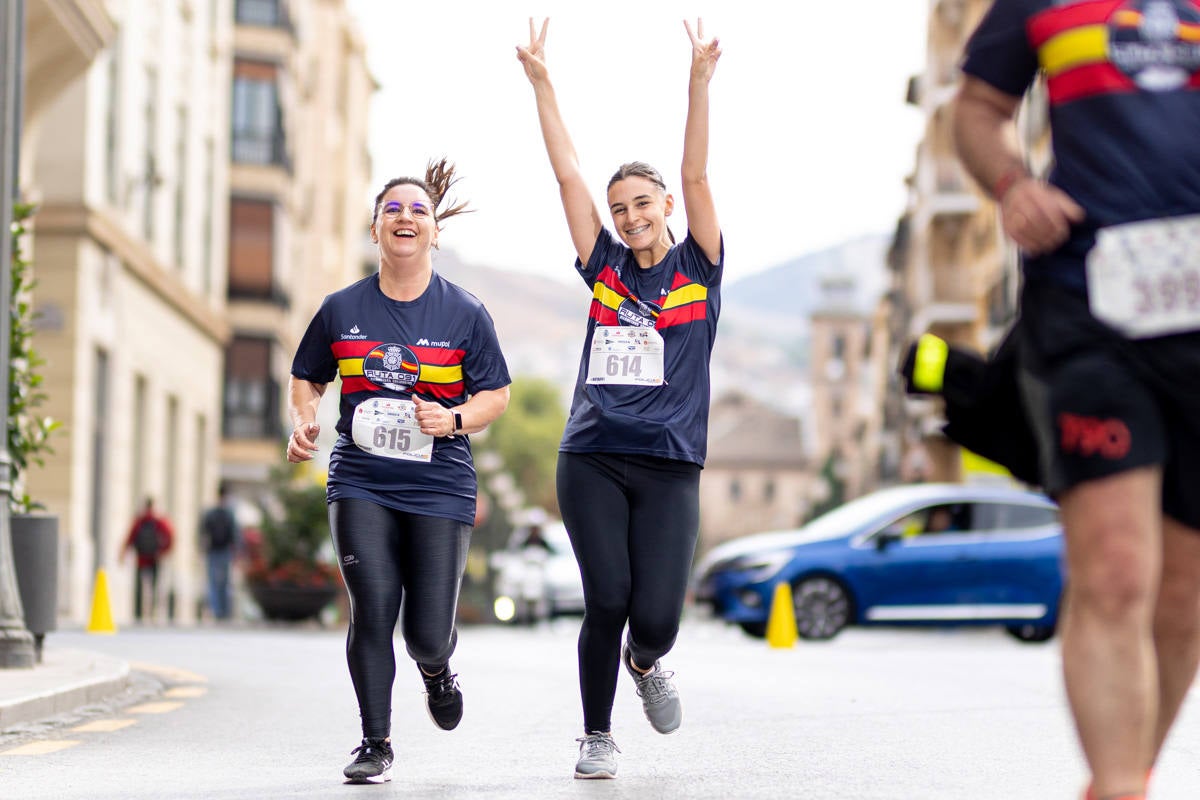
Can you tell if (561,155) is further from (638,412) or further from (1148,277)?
(1148,277)

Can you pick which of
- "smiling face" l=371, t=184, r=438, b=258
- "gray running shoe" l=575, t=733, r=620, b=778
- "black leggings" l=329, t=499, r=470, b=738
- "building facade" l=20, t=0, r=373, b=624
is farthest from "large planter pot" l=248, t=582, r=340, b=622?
"gray running shoe" l=575, t=733, r=620, b=778

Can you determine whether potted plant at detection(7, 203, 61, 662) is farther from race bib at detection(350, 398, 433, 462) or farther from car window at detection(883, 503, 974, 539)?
car window at detection(883, 503, 974, 539)

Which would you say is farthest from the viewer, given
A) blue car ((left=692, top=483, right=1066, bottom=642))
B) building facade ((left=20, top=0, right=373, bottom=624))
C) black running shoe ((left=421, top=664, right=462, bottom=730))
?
building facade ((left=20, top=0, right=373, bottom=624))

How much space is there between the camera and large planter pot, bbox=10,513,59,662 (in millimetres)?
12914

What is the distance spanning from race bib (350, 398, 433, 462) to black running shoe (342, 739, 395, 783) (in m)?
0.93

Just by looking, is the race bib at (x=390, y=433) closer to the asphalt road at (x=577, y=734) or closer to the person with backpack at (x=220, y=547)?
the asphalt road at (x=577, y=734)

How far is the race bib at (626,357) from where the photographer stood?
22.5ft

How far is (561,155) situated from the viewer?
7.12 m

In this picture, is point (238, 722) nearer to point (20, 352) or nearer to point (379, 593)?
point (379, 593)

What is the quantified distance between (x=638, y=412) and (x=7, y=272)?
22.5 ft

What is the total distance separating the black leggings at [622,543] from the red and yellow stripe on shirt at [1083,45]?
2.63 m

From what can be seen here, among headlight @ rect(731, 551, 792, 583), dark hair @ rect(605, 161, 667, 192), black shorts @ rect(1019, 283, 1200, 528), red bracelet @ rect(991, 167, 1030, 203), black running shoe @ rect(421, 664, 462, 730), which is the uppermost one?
dark hair @ rect(605, 161, 667, 192)

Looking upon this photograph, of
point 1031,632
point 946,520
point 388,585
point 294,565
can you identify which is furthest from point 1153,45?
point 294,565

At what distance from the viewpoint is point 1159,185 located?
427cm
